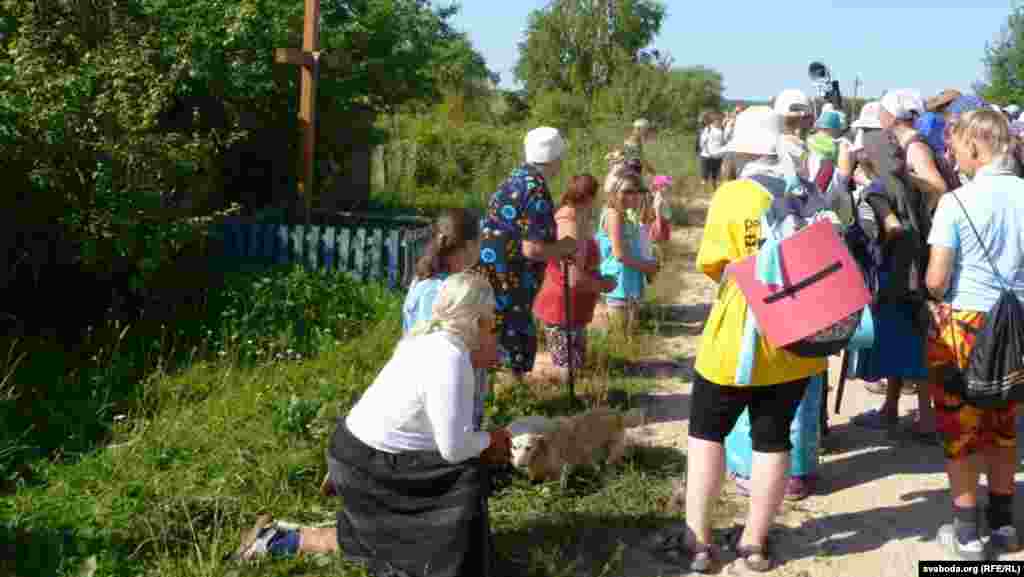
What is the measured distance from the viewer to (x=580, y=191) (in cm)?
595

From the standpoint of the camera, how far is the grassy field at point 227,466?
3.87 metres

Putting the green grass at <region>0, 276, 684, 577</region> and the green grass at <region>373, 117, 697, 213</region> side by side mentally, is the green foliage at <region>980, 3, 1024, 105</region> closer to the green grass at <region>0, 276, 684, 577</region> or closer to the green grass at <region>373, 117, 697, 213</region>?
the green grass at <region>373, 117, 697, 213</region>

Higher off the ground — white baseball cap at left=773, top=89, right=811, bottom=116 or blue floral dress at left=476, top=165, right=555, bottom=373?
white baseball cap at left=773, top=89, right=811, bottom=116

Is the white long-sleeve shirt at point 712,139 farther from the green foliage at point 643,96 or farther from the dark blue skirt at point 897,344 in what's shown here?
the dark blue skirt at point 897,344

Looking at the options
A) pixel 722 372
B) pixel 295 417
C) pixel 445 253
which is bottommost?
pixel 295 417

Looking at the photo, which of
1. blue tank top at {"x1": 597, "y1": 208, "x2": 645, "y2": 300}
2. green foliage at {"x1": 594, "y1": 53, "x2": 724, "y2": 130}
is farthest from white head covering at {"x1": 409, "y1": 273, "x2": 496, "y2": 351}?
green foliage at {"x1": 594, "y1": 53, "x2": 724, "y2": 130}

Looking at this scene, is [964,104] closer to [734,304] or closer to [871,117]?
[871,117]

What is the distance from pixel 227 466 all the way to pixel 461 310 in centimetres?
171

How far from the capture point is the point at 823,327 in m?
3.57

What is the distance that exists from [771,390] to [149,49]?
500 centimetres

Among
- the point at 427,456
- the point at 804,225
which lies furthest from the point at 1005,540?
the point at 427,456

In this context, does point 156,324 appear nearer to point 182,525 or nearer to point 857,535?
point 182,525

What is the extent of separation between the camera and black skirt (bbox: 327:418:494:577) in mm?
3527

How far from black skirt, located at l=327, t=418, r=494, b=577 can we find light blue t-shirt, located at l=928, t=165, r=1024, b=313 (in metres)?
2.08
